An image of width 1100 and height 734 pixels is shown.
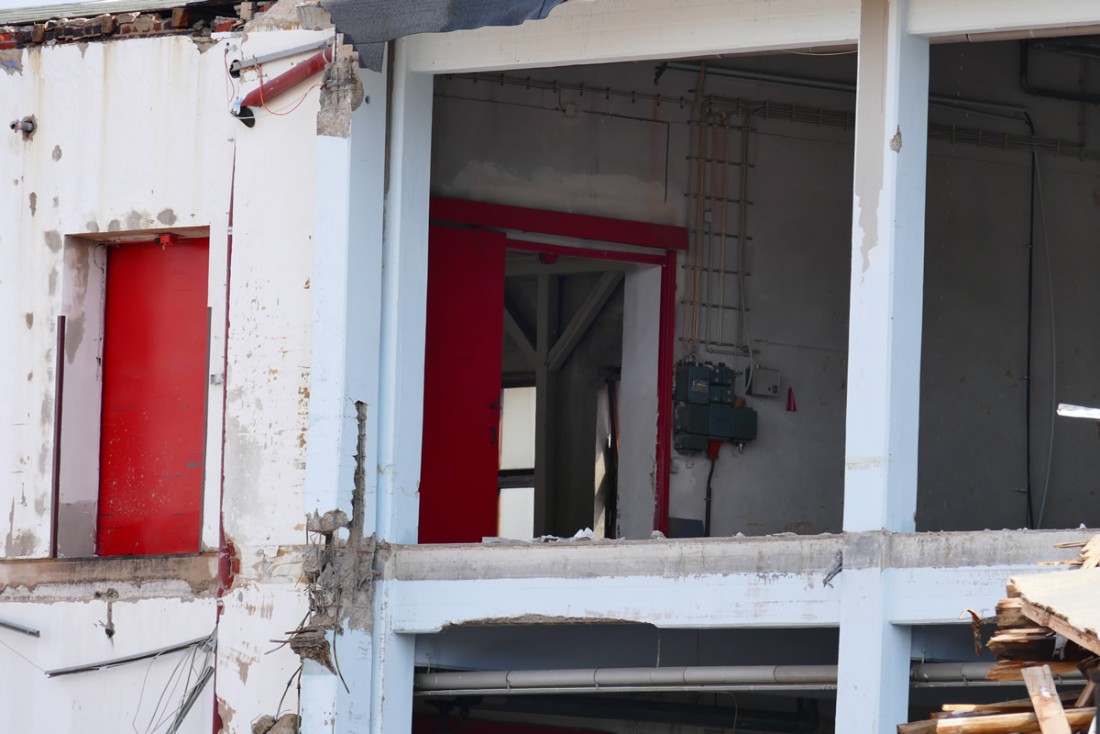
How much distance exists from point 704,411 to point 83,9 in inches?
205

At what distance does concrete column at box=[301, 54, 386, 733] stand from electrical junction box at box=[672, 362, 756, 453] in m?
3.27

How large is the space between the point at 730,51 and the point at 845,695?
356cm

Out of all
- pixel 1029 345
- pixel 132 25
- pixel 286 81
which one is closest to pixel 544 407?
pixel 1029 345

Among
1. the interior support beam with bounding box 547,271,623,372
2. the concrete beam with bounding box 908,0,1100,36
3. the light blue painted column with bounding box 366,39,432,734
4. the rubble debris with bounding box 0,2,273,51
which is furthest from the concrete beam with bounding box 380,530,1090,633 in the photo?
the interior support beam with bounding box 547,271,623,372

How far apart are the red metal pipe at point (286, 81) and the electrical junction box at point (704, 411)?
152 inches

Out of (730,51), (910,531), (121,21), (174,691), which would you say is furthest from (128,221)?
(910,531)

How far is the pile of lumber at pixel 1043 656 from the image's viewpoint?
543cm

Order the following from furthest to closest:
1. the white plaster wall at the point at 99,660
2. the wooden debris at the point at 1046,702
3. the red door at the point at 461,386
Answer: the red door at the point at 461,386 < the white plaster wall at the point at 99,660 < the wooden debris at the point at 1046,702

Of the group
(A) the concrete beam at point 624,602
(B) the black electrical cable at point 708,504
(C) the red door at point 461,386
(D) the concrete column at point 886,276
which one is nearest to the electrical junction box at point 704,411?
(B) the black electrical cable at point 708,504

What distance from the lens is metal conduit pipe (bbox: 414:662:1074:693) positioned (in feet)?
30.2

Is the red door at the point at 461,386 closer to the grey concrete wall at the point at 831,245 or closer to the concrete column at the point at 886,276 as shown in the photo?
the grey concrete wall at the point at 831,245

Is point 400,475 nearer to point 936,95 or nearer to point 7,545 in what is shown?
point 7,545

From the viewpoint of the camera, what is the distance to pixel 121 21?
11883 mm

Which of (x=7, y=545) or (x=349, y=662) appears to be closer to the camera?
(x=349, y=662)
